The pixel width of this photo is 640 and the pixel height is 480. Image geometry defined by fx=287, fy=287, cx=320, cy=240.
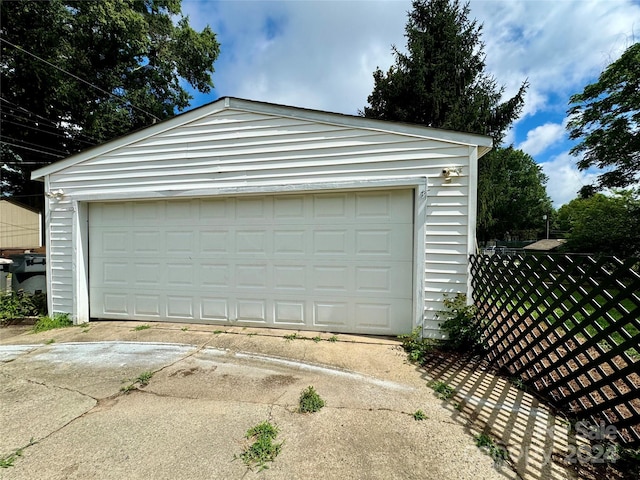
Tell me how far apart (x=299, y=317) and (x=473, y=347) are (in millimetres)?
2342

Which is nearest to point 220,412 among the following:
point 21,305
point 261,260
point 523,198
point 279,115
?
point 261,260

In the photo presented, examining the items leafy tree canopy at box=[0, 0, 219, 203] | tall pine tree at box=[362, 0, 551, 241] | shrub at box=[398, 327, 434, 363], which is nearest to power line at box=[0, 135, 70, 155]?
leafy tree canopy at box=[0, 0, 219, 203]

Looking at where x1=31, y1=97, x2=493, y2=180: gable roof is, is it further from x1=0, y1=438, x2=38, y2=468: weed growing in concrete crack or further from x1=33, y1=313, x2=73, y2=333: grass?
x1=0, y1=438, x2=38, y2=468: weed growing in concrete crack

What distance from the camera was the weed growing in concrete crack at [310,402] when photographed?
94.0 inches

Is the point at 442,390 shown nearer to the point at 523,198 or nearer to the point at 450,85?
the point at 450,85

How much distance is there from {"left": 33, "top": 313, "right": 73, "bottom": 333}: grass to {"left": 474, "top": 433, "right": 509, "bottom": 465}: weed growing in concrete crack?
19.9 ft

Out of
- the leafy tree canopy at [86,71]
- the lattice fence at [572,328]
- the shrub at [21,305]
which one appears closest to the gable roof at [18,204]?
the leafy tree canopy at [86,71]

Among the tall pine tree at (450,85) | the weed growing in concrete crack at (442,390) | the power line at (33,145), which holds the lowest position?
the weed growing in concrete crack at (442,390)

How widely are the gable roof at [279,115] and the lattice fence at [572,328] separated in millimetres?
1573

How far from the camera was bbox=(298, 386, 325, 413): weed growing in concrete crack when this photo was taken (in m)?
2.39

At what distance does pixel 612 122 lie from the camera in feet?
39.1

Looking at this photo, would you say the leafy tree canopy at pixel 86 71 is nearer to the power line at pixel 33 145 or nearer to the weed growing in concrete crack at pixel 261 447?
the power line at pixel 33 145

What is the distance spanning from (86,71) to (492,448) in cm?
1963

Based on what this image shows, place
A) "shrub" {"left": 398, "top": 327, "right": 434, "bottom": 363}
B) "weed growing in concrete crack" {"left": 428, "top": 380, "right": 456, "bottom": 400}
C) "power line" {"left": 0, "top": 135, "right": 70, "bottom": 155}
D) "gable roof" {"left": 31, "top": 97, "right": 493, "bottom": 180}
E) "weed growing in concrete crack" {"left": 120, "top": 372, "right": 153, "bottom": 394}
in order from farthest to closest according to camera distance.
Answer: "power line" {"left": 0, "top": 135, "right": 70, "bottom": 155}
"gable roof" {"left": 31, "top": 97, "right": 493, "bottom": 180}
"shrub" {"left": 398, "top": 327, "right": 434, "bottom": 363}
"weed growing in concrete crack" {"left": 120, "top": 372, "right": 153, "bottom": 394}
"weed growing in concrete crack" {"left": 428, "top": 380, "right": 456, "bottom": 400}
